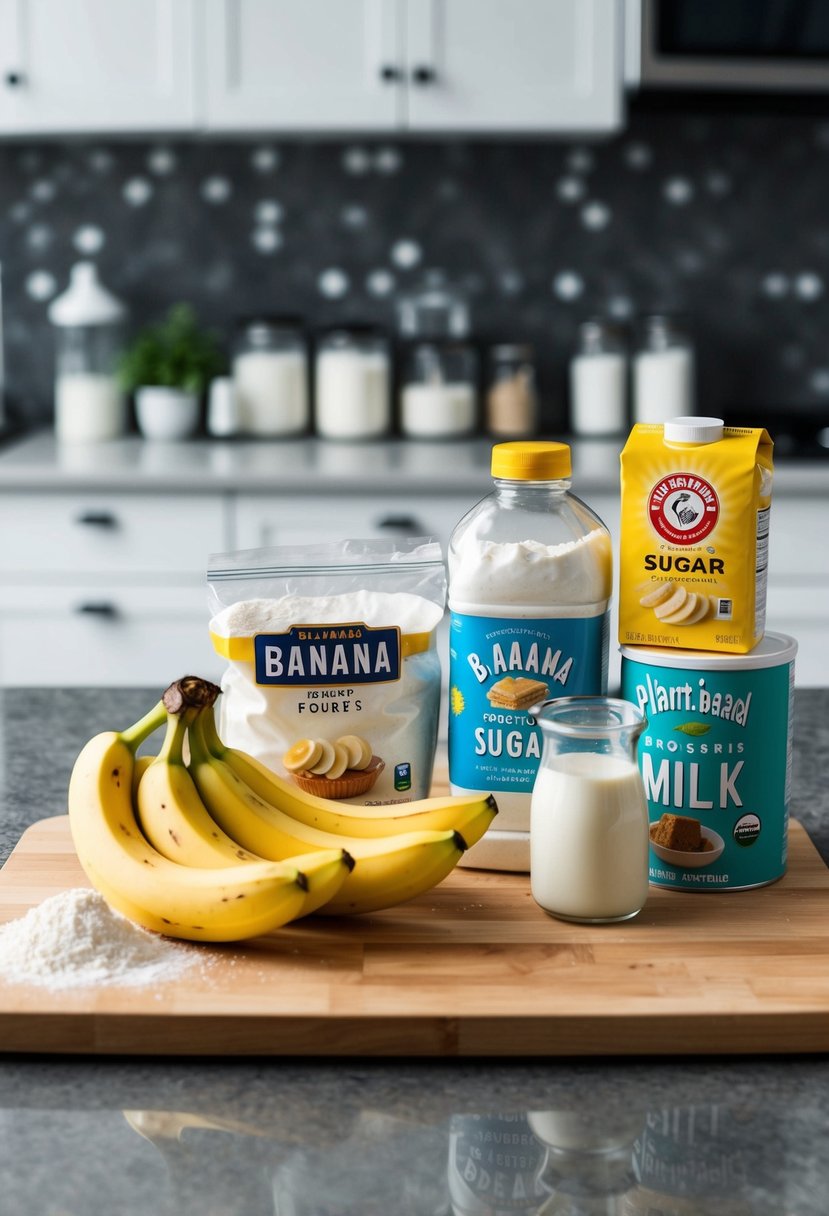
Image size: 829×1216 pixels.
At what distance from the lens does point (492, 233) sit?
3170 millimetres

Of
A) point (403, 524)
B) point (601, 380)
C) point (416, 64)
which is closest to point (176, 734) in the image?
point (403, 524)

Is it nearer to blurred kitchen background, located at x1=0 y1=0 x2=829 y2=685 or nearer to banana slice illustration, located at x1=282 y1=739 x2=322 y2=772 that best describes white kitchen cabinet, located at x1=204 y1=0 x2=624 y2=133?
blurred kitchen background, located at x1=0 y1=0 x2=829 y2=685

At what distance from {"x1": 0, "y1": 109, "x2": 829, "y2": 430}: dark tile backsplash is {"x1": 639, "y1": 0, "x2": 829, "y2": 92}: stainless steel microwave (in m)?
0.40

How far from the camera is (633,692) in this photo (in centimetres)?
101

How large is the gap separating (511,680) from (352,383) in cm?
206

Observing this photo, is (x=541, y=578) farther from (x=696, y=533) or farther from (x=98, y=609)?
(x=98, y=609)

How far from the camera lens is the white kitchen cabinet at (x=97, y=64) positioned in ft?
8.97

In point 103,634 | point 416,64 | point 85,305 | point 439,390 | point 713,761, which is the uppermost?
point 416,64

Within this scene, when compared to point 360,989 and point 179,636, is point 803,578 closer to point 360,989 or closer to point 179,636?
point 179,636

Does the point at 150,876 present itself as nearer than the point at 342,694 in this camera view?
Yes

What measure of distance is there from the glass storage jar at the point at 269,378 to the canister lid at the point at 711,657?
213 centimetres

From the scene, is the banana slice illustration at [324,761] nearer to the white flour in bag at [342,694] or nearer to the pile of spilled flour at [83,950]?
the white flour in bag at [342,694]

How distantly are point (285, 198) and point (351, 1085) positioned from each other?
2.67 meters

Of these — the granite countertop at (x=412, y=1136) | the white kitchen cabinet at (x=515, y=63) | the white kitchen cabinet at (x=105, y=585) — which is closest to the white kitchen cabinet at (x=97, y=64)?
the white kitchen cabinet at (x=515, y=63)
